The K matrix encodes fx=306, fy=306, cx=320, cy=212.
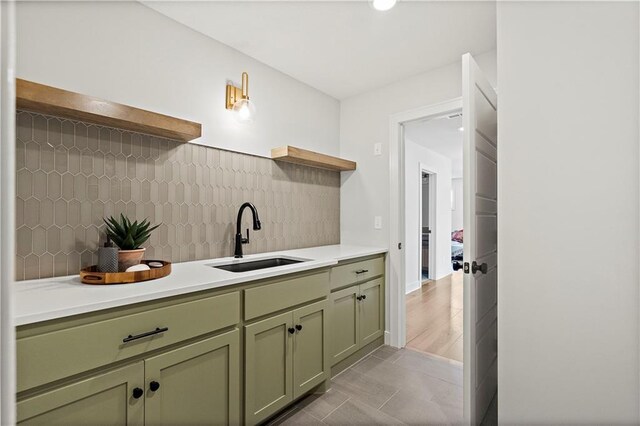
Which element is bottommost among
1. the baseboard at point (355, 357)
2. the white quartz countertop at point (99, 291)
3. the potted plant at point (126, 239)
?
the baseboard at point (355, 357)

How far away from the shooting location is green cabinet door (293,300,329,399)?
180cm

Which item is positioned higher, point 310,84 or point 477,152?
point 310,84

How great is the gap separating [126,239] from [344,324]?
1564mm

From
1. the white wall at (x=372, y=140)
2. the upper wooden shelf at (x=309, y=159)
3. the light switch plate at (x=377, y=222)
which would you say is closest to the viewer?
the upper wooden shelf at (x=309, y=159)

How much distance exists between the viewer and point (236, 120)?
228 centimetres

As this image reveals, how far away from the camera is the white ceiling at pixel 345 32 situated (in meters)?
1.84

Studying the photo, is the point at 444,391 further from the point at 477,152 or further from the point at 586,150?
the point at 586,150

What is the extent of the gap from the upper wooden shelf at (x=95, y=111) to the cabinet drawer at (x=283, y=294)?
101 cm

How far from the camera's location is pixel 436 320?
3445 millimetres

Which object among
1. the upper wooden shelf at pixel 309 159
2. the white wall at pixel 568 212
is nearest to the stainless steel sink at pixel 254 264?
the upper wooden shelf at pixel 309 159

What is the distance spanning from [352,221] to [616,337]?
2225 mm

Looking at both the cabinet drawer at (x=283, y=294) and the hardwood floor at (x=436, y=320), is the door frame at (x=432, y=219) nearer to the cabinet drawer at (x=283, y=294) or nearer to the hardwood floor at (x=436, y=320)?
the hardwood floor at (x=436, y=320)

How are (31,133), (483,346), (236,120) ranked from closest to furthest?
(31,133) < (483,346) < (236,120)

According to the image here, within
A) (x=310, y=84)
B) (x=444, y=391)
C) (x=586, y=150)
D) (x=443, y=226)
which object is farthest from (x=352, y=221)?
(x=443, y=226)
